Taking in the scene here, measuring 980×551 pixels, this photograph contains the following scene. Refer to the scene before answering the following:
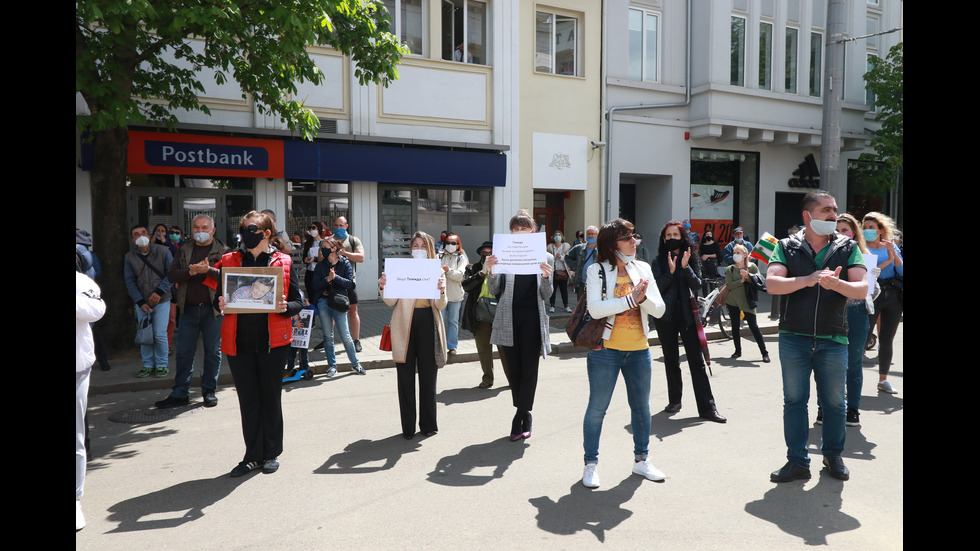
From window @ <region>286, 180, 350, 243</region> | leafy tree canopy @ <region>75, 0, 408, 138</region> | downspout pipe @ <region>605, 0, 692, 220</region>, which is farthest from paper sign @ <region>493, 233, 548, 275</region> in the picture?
downspout pipe @ <region>605, 0, 692, 220</region>

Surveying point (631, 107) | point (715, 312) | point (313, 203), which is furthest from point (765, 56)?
point (313, 203)

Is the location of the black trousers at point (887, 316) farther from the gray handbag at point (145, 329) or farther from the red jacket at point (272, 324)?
the gray handbag at point (145, 329)

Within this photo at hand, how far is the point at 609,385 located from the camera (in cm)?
484

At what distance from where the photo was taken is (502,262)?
5844mm

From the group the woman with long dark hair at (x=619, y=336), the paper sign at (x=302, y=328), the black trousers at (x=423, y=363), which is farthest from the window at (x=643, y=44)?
the woman with long dark hair at (x=619, y=336)

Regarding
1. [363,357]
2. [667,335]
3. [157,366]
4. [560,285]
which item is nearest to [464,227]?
[560,285]

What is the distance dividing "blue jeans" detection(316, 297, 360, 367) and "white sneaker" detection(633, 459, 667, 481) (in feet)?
16.1

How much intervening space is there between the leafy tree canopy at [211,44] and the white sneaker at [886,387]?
7927 mm

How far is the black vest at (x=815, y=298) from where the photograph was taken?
4703 millimetres

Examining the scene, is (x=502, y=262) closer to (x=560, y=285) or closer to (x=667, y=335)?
(x=667, y=335)

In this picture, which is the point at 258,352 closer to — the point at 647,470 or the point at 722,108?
the point at 647,470

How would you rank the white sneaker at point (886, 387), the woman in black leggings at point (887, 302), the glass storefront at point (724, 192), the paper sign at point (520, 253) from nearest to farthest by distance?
1. the paper sign at point (520, 253)
2. the woman in black leggings at point (887, 302)
3. the white sneaker at point (886, 387)
4. the glass storefront at point (724, 192)

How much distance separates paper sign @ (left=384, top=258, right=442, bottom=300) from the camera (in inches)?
238

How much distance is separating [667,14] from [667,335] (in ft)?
48.6
